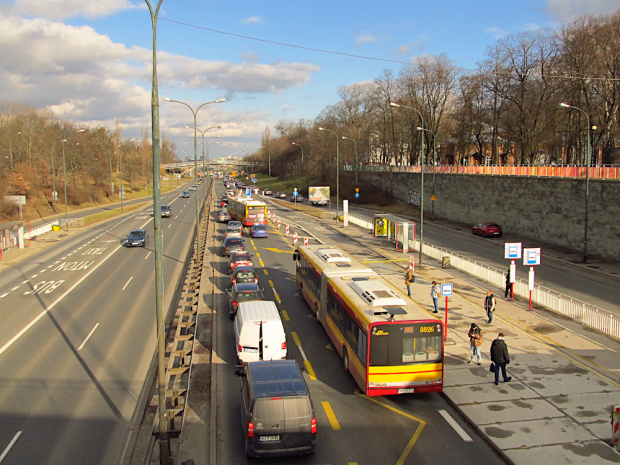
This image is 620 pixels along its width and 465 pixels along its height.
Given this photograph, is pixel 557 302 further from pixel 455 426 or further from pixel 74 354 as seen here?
pixel 74 354

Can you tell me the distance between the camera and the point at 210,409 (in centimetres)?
1307

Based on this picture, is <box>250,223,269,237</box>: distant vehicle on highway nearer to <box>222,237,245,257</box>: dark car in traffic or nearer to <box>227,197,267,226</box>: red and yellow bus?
<box>227,197,267,226</box>: red and yellow bus

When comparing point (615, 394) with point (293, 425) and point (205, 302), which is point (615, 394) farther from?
point (205, 302)

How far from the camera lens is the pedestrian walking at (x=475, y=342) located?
50.8ft

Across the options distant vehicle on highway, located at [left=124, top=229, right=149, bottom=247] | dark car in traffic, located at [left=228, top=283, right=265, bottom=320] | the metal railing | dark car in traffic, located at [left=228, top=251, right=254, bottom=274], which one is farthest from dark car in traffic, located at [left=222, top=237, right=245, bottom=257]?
the metal railing

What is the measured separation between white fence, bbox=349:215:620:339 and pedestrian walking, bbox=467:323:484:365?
6472mm

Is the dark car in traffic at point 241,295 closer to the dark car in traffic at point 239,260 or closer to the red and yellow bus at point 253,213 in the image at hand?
the dark car in traffic at point 239,260

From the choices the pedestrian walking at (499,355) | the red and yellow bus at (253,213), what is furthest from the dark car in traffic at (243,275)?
the red and yellow bus at (253,213)

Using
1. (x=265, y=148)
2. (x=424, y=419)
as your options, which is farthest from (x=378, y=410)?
(x=265, y=148)

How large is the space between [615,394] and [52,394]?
15.4 meters

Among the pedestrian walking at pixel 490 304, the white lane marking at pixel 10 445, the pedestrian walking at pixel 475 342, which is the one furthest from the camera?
the pedestrian walking at pixel 490 304

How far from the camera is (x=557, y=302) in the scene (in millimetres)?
22344

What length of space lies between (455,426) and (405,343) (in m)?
2.31

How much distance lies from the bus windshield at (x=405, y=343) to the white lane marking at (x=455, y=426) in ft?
4.43
